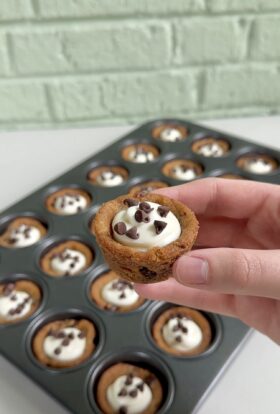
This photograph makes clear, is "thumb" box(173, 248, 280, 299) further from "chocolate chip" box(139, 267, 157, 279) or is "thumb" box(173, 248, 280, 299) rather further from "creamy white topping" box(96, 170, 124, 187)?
"creamy white topping" box(96, 170, 124, 187)

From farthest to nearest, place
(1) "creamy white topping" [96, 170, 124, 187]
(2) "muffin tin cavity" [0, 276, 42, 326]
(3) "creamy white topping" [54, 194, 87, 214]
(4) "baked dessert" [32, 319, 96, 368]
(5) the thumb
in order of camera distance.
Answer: (1) "creamy white topping" [96, 170, 124, 187]
(3) "creamy white topping" [54, 194, 87, 214]
(2) "muffin tin cavity" [0, 276, 42, 326]
(4) "baked dessert" [32, 319, 96, 368]
(5) the thumb

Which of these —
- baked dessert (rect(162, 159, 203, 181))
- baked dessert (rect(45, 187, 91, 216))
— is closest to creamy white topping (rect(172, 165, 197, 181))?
baked dessert (rect(162, 159, 203, 181))

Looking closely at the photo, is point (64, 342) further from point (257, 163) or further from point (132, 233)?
point (257, 163)

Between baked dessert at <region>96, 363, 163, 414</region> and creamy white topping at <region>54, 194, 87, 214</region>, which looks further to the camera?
creamy white topping at <region>54, 194, 87, 214</region>

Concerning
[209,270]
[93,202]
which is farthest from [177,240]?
[93,202]

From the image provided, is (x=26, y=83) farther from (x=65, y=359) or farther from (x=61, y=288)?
(x=65, y=359)

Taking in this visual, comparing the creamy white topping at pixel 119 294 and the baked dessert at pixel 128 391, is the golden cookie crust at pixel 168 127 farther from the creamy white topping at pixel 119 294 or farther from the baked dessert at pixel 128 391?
the baked dessert at pixel 128 391

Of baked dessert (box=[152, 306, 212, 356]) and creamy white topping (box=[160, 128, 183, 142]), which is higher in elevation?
creamy white topping (box=[160, 128, 183, 142])

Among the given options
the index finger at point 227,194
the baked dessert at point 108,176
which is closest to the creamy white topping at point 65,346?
the index finger at point 227,194
